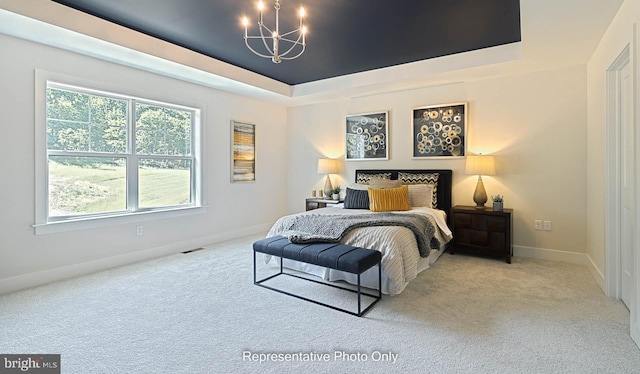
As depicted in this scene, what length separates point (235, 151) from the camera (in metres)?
5.39

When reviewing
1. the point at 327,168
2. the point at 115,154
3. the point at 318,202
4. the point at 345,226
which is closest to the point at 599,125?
the point at 345,226

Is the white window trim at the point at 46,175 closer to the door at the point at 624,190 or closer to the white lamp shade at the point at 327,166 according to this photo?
the white lamp shade at the point at 327,166

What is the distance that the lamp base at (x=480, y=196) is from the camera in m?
4.23

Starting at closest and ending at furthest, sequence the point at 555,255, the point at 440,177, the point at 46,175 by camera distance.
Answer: the point at 46,175, the point at 555,255, the point at 440,177

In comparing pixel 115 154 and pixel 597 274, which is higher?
pixel 115 154

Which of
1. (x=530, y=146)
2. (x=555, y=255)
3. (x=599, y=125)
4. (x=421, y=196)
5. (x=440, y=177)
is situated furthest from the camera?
(x=440, y=177)

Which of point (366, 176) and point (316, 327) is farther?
point (366, 176)

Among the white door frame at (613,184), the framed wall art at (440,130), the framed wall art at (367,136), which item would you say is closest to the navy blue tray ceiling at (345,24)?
the framed wall art at (440,130)

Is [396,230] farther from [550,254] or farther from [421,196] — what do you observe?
[550,254]

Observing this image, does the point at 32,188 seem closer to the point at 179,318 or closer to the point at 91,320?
the point at 91,320

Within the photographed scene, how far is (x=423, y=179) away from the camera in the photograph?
15.5 feet

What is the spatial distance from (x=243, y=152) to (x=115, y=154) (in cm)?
201

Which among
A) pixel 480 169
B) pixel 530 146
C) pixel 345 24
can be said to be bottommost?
pixel 480 169

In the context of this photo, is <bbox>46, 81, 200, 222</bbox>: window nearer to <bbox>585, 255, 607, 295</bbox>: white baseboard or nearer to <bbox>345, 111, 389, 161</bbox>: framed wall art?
<bbox>345, 111, 389, 161</bbox>: framed wall art
